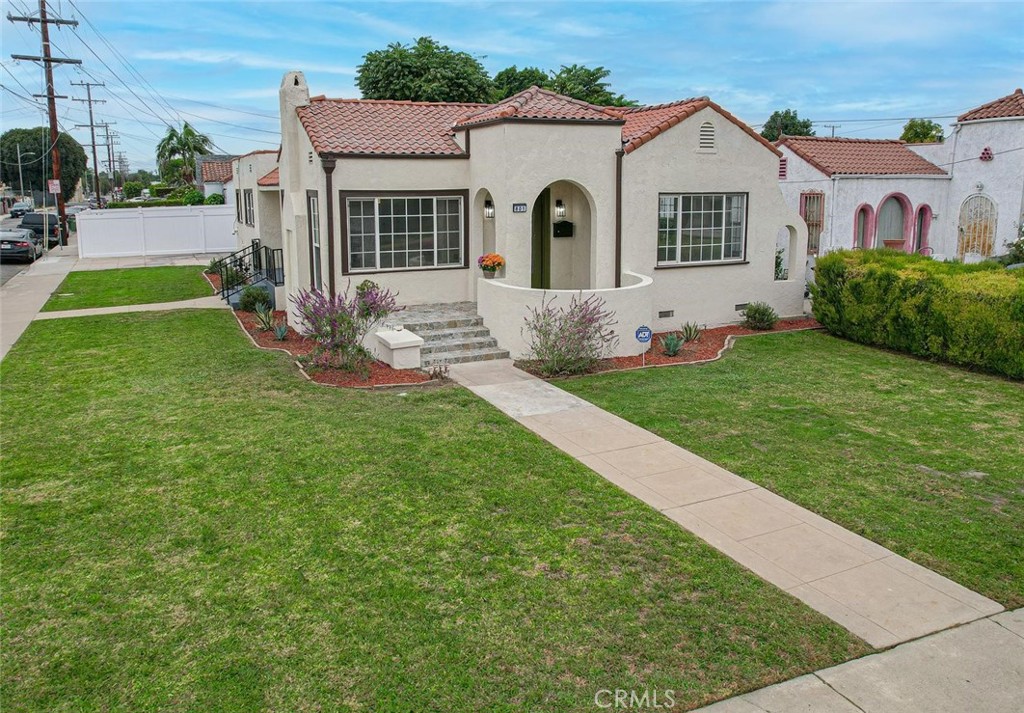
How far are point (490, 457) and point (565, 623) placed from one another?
12.1 ft

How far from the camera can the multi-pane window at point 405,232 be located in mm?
15883

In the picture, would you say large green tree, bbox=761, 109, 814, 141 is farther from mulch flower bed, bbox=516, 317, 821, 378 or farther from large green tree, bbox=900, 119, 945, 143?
mulch flower bed, bbox=516, 317, 821, 378

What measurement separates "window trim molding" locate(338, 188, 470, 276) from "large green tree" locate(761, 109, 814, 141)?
172 ft

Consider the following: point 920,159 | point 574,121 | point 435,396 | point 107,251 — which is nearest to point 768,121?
point 920,159

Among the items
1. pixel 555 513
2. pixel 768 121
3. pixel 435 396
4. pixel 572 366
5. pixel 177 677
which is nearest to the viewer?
pixel 177 677

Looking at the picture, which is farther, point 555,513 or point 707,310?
point 707,310

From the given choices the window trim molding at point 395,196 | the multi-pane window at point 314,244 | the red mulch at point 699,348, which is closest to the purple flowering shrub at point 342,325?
the window trim molding at point 395,196

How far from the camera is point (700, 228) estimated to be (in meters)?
17.7

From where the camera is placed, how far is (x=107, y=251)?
36.0m

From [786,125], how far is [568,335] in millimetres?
56188

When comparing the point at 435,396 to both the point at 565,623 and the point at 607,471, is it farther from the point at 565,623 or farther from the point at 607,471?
the point at 565,623

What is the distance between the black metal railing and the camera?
21.8 m

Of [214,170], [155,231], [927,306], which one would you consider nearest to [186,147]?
[214,170]

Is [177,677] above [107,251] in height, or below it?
below
